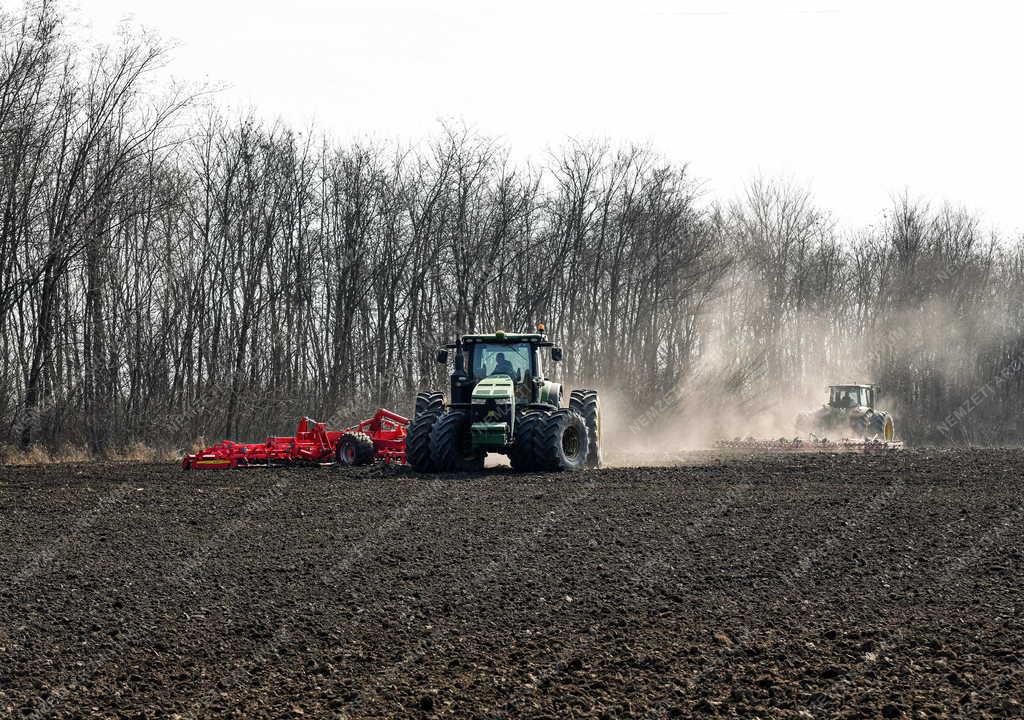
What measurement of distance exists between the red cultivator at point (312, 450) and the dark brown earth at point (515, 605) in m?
4.36

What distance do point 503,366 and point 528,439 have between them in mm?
1660

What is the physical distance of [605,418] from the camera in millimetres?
34406

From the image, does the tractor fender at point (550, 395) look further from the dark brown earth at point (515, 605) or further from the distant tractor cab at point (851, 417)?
the distant tractor cab at point (851, 417)

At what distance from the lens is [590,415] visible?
1867 cm

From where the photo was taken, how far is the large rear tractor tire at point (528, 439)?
16.7 metres

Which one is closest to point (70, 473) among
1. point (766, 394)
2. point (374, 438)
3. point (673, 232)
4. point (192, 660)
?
point (374, 438)

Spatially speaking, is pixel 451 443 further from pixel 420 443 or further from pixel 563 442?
pixel 563 442

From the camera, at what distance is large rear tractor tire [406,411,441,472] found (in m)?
16.8

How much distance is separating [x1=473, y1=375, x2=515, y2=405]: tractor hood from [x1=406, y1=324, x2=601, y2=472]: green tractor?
16 mm

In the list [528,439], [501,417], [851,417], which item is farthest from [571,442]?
[851,417]

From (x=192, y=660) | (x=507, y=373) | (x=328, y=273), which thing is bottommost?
(x=192, y=660)

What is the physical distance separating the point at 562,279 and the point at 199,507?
26.0 metres

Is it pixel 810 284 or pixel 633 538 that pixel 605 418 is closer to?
pixel 810 284

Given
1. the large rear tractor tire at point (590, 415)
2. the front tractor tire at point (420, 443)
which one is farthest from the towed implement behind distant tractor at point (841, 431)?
the front tractor tire at point (420, 443)
